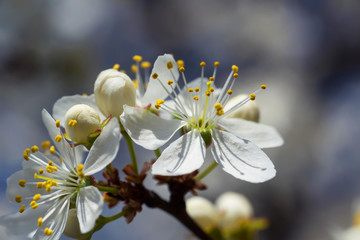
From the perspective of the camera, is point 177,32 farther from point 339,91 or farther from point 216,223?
point 216,223

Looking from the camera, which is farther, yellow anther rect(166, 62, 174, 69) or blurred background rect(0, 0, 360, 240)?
blurred background rect(0, 0, 360, 240)

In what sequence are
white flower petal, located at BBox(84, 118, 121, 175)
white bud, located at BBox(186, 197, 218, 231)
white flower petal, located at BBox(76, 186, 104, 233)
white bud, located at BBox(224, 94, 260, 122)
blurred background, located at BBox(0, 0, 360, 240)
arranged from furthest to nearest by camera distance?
blurred background, located at BBox(0, 0, 360, 240) → white bud, located at BBox(186, 197, 218, 231) → white bud, located at BBox(224, 94, 260, 122) → white flower petal, located at BBox(84, 118, 121, 175) → white flower petal, located at BBox(76, 186, 104, 233)

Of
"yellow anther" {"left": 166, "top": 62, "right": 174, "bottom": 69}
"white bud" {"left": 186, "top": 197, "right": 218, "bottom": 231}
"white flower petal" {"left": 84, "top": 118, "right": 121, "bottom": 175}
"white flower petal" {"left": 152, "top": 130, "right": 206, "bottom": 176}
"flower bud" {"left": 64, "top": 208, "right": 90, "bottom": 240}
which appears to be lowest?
"white bud" {"left": 186, "top": 197, "right": 218, "bottom": 231}

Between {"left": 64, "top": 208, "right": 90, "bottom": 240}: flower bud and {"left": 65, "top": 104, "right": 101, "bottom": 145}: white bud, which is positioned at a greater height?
{"left": 65, "top": 104, "right": 101, "bottom": 145}: white bud

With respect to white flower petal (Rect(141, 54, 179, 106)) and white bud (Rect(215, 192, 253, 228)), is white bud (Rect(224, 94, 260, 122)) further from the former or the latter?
white bud (Rect(215, 192, 253, 228))

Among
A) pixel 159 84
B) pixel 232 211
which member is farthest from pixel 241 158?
pixel 232 211

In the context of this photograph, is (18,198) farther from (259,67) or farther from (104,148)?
(259,67)

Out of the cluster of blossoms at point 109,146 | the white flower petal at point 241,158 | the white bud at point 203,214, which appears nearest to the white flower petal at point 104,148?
the cluster of blossoms at point 109,146

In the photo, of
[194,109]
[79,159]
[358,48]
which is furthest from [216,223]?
[358,48]

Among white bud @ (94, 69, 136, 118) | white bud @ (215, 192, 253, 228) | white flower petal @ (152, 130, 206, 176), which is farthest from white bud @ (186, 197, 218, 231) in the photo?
white bud @ (94, 69, 136, 118)
